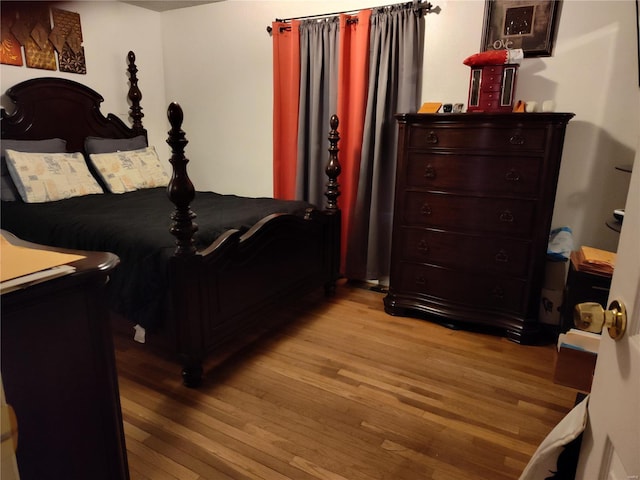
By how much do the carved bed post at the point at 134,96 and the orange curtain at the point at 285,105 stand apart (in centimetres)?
132

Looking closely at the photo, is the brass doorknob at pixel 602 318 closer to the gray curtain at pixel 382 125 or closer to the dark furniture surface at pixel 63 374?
the dark furniture surface at pixel 63 374

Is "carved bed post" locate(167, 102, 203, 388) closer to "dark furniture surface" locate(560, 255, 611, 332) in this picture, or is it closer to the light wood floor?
the light wood floor

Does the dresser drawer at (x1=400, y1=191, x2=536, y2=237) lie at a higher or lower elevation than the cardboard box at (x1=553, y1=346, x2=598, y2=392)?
higher

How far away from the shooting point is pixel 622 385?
2.04 ft

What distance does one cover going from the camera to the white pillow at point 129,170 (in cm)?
310

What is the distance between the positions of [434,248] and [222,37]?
261 cm

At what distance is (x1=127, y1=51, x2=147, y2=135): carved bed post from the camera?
3623 mm

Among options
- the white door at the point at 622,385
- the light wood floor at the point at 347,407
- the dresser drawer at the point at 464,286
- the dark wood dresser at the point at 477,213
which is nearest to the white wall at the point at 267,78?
the dark wood dresser at the point at 477,213

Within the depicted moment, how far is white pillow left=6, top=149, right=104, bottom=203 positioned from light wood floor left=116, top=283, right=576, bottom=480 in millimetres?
1121

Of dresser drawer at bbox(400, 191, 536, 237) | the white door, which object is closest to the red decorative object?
dresser drawer at bbox(400, 191, 536, 237)

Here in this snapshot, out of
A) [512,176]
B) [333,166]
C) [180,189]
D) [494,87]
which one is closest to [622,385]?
[180,189]

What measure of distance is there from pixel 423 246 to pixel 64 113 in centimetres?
293

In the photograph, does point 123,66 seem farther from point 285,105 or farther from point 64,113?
point 285,105

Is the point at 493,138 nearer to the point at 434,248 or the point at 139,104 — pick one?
the point at 434,248
